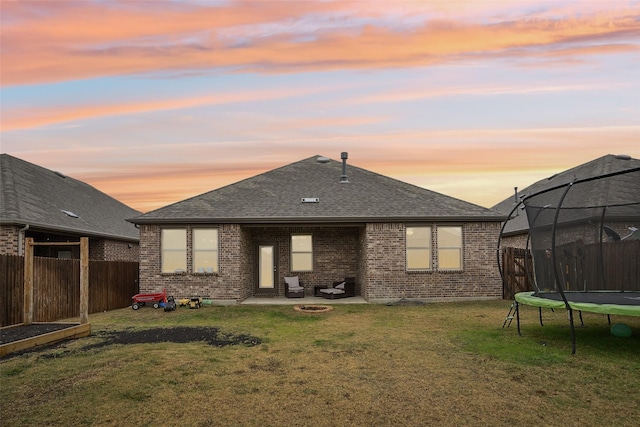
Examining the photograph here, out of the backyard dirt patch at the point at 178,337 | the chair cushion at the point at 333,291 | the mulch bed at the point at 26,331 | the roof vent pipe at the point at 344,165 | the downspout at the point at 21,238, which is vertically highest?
the roof vent pipe at the point at 344,165

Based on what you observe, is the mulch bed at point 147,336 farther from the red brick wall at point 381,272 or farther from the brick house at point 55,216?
the red brick wall at point 381,272

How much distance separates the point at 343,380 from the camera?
21.4ft

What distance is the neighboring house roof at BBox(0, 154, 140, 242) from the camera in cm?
1507

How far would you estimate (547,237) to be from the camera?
450 inches

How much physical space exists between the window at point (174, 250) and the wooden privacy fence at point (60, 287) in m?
1.64

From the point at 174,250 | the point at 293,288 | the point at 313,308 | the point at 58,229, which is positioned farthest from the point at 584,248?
the point at 58,229

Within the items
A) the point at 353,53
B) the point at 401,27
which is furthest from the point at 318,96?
the point at 401,27

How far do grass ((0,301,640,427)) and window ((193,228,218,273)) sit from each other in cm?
595

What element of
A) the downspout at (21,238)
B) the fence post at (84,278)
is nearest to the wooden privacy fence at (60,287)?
the downspout at (21,238)

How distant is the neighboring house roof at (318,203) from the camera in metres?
16.6

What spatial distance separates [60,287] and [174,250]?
13.2 feet

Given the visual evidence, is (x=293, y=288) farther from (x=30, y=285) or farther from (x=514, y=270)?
(x=30, y=285)

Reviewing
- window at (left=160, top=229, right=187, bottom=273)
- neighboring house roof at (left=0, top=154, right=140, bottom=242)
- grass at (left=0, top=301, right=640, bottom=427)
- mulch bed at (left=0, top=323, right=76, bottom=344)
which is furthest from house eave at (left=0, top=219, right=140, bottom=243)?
grass at (left=0, top=301, right=640, bottom=427)

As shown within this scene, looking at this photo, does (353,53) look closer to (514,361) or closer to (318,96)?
(318,96)
